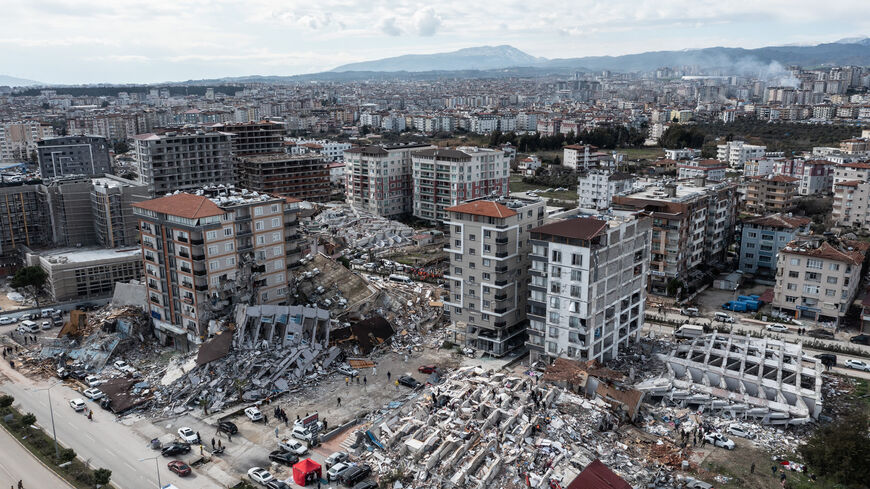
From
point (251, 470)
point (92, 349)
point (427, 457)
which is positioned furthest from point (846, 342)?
point (92, 349)

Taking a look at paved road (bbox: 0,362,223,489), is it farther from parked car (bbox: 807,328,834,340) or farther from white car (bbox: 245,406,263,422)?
parked car (bbox: 807,328,834,340)

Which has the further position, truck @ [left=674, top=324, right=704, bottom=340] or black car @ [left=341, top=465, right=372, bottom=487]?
truck @ [left=674, top=324, right=704, bottom=340]

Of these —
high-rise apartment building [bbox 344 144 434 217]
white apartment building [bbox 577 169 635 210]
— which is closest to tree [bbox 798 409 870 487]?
white apartment building [bbox 577 169 635 210]

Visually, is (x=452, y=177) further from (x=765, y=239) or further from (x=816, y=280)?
(x=816, y=280)

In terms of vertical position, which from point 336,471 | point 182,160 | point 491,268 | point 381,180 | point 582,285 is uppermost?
point 182,160

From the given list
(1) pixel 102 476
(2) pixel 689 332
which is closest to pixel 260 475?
(1) pixel 102 476

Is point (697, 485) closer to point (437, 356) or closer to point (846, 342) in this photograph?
point (437, 356)

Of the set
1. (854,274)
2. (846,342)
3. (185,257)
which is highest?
(185,257)
